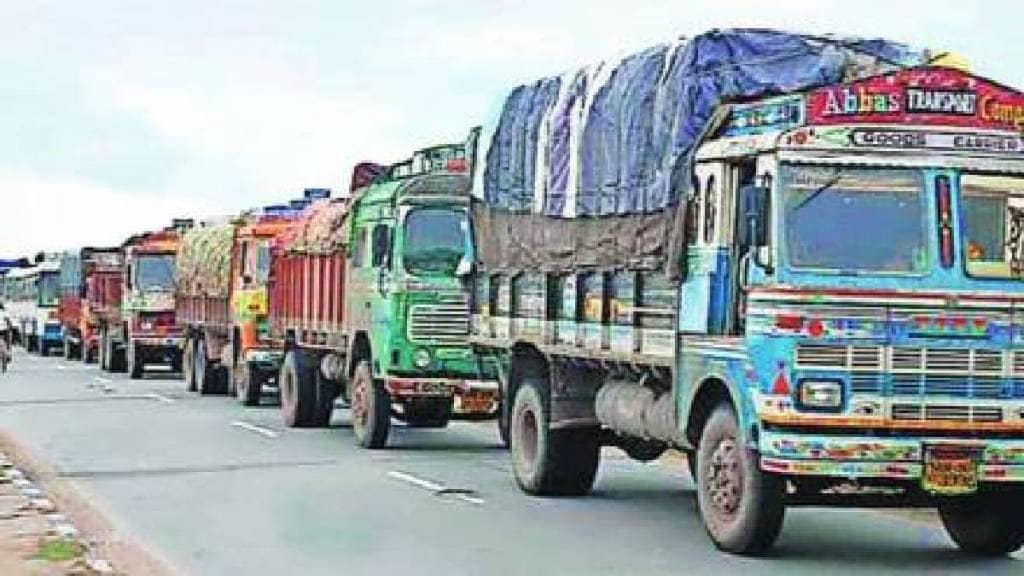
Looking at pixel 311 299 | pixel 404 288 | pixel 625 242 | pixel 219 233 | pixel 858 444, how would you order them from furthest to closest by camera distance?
pixel 219 233 → pixel 311 299 → pixel 404 288 → pixel 625 242 → pixel 858 444

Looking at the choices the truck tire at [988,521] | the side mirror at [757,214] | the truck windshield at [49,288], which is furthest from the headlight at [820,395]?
the truck windshield at [49,288]

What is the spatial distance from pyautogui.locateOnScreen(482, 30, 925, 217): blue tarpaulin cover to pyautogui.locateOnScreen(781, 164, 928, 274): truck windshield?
1574mm

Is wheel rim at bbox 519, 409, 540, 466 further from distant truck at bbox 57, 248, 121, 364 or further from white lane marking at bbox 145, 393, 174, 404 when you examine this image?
distant truck at bbox 57, 248, 121, 364

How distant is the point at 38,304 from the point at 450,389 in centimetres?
4317

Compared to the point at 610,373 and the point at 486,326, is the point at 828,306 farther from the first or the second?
the point at 486,326

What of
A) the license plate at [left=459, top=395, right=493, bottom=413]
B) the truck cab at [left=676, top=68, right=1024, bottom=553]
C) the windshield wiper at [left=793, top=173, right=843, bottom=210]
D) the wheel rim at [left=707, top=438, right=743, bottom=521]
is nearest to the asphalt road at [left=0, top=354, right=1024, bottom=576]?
the wheel rim at [left=707, top=438, right=743, bottom=521]

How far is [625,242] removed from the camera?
1599cm

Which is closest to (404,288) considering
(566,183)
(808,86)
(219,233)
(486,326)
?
(486,326)

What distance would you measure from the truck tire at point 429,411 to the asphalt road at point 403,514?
0.35m

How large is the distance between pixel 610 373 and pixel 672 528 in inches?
59.0

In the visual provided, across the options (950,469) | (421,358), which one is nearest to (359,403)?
(421,358)

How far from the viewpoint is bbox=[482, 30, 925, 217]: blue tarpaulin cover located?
592 inches

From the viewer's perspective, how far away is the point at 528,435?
18.9 meters

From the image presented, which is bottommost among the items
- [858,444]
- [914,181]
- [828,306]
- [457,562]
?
[457,562]
